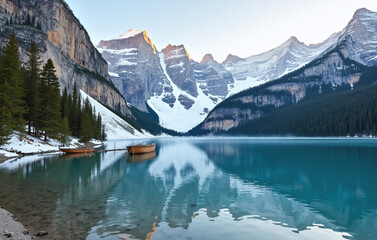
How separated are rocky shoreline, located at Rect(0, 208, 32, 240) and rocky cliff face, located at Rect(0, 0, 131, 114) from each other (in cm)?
10362

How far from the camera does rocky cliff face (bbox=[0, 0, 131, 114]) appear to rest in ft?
350

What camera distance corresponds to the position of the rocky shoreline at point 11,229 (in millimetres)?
9281

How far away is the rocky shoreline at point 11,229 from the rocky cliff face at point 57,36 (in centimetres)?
10362

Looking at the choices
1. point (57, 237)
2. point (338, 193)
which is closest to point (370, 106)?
point (338, 193)

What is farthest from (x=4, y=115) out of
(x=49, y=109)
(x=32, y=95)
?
(x=49, y=109)

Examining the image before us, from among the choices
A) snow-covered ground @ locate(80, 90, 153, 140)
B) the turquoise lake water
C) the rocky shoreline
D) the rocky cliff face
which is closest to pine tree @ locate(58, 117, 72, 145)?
the turquoise lake water

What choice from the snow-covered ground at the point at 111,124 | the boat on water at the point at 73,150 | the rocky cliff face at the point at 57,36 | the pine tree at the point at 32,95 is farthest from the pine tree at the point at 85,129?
the snow-covered ground at the point at 111,124

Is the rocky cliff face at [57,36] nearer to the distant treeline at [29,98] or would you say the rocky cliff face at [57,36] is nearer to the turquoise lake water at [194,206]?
the distant treeline at [29,98]

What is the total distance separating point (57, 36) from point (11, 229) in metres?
159

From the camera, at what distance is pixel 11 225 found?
1055cm

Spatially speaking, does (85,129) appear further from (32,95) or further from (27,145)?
(27,145)

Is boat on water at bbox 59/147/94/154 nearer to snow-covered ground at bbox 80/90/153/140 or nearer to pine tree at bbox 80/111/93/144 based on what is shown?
pine tree at bbox 80/111/93/144

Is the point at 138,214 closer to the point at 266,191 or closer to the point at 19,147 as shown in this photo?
the point at 266,191

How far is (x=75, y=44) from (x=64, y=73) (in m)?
52.9
